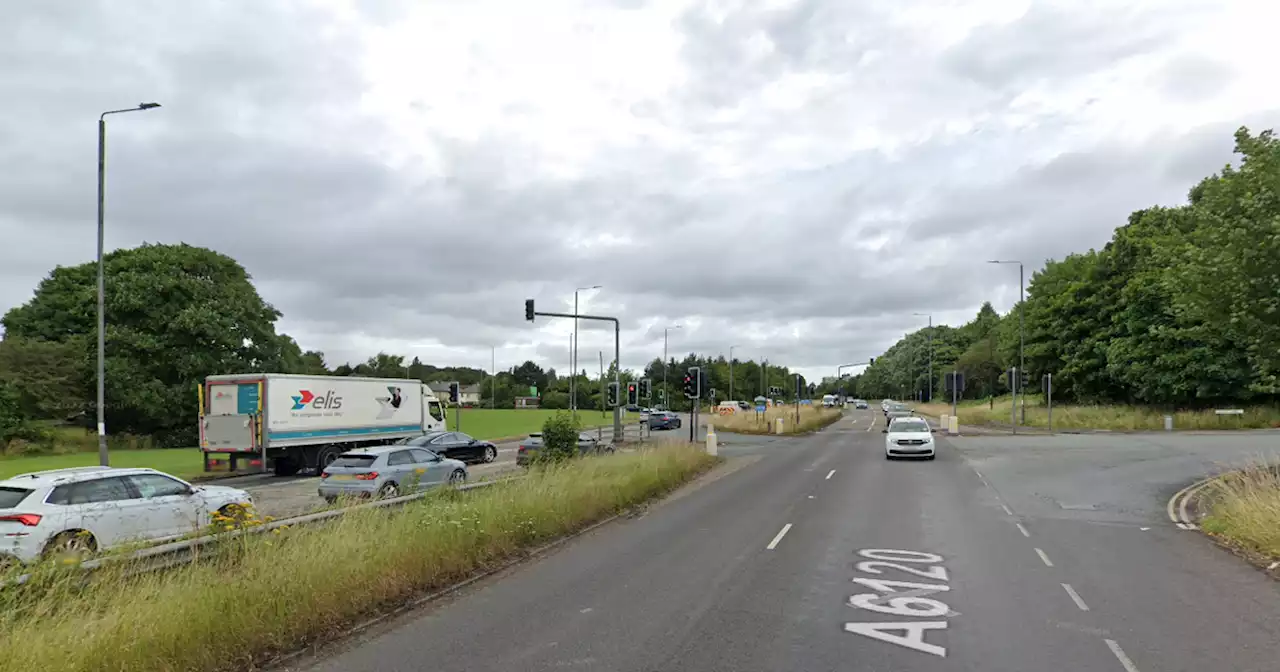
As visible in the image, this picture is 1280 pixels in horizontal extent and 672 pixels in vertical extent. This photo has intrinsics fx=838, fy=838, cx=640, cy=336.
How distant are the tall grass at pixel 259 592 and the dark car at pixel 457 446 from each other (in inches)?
751

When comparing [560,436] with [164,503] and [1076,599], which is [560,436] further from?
[1076,599]

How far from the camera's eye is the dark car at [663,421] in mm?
60794

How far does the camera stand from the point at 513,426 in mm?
68938

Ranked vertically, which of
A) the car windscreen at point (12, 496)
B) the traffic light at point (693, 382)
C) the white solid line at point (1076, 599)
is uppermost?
the traffic light at point (693, 382)

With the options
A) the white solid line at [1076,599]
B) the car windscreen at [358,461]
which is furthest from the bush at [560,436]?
the white solid line at [1076,599]

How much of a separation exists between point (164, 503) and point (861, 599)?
10.9 m

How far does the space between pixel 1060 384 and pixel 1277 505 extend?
51.1m

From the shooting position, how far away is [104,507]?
40.5 feet

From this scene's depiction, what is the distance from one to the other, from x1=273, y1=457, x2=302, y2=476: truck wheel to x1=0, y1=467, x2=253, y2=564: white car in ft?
48.1

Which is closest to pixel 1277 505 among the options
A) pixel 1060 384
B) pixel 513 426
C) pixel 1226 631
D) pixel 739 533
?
pixel 1226 631

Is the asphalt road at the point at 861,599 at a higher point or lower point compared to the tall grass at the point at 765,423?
higher

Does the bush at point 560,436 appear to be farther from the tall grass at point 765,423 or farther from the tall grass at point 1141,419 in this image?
the tall grass at point 1141,419

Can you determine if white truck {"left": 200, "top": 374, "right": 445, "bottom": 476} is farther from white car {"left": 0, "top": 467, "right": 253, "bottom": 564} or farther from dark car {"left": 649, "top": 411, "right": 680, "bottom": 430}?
dark car {"left": 649, "top": 411, "right": 680, "bottom": 430}

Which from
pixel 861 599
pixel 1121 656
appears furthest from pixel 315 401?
pixel 1121 656
